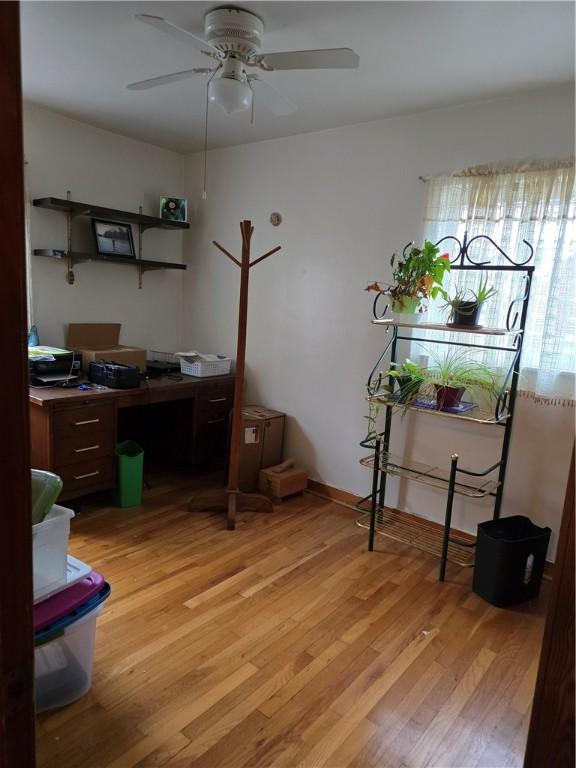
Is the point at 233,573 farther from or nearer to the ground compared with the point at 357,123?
nearer to the ground

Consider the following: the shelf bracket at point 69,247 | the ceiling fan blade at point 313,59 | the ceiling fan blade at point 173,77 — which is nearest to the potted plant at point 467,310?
the ceiling fan blade at point 313,59

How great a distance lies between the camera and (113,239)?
11.7 feet

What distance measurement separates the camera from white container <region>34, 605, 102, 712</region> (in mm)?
1577

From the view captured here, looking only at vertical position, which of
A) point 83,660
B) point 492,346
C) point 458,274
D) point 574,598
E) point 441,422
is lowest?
point 83,660

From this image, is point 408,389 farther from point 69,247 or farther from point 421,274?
point 69,247

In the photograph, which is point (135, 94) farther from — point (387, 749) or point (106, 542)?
point (387, 749)

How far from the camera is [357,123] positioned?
10.0ft

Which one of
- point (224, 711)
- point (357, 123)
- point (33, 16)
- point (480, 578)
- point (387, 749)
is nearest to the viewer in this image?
point (387, 749)

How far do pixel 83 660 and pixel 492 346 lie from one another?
2.24m

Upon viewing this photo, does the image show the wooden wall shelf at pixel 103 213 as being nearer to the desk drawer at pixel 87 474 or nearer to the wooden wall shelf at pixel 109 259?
the wooden wall shelf at pixel 109 259

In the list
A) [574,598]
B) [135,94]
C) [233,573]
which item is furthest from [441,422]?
[135,94]

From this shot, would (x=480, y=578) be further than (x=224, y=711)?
Yes

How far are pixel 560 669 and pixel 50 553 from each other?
4.53 ft

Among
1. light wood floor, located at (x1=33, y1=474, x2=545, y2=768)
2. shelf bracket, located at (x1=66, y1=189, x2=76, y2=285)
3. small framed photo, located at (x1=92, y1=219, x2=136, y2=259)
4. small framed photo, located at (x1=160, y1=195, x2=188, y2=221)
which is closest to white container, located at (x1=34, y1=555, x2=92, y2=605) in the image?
light wood floor, located at (x1=33, y1=474, x2=545, y2=768)
